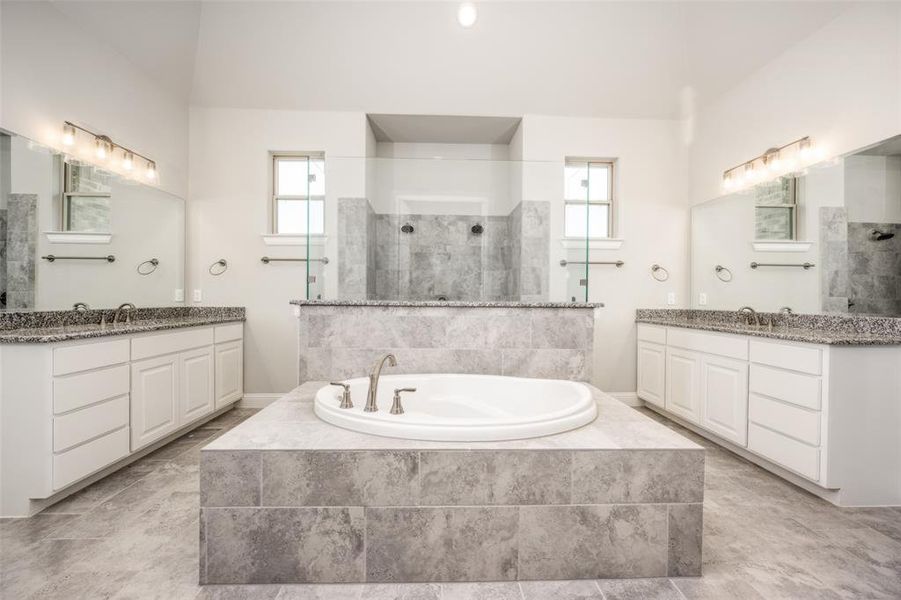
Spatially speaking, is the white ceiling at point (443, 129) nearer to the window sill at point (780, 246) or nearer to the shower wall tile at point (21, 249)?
the window sill at point (780, 246)

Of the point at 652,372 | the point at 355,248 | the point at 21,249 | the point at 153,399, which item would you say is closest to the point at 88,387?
the point at 153,399

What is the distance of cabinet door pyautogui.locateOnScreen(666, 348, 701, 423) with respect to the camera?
9.68ft

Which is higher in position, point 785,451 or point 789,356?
point 789,356

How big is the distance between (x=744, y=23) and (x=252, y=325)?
4600mm

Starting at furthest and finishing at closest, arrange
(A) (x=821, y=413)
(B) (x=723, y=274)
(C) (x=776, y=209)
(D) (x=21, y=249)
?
(B) (x=723, y=274)
(C) (x=776, y=209)
(D) (x=21, y=249)
(A) (x=821, y=413)

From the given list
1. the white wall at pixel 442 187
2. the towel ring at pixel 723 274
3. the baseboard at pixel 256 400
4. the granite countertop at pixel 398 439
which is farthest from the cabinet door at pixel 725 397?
the baseboard at pixel 256 400

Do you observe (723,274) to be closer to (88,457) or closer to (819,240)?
(819,240)

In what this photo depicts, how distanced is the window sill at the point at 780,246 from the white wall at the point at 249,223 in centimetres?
334

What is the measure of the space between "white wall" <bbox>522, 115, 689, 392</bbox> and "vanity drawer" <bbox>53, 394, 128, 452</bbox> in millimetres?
3526

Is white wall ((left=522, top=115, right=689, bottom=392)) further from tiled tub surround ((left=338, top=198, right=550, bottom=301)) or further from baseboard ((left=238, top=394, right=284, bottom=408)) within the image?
baseboard ((left=238, top=394, right=284, bottom=408))

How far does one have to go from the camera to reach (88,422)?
2.05 m

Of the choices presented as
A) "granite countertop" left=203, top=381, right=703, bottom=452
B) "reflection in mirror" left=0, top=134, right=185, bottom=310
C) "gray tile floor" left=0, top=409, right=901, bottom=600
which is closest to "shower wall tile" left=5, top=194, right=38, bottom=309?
"reflection in mirror" left=0, top=134, right=185, bottom=310

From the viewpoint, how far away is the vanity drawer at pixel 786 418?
2.04 metres

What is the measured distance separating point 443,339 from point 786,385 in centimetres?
188
